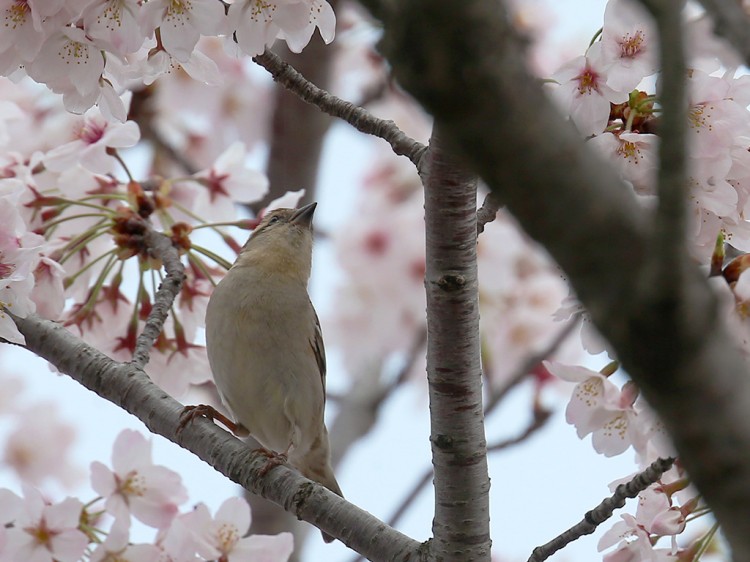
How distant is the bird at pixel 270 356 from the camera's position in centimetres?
375

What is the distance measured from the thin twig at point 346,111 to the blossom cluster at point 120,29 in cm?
10

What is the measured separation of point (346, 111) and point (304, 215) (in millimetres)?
1992

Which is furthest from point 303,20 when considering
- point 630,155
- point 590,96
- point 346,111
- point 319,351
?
point 319,351

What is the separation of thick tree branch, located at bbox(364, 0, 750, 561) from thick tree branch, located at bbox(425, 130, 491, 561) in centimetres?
97

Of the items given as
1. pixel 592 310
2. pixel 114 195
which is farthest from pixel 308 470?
pixel 592 310

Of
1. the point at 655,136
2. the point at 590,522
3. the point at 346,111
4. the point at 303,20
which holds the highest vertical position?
the point at 303,20

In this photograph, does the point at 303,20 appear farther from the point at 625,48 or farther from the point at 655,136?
the point at 655,136

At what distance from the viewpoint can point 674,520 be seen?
2318mm

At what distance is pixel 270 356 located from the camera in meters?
3.85

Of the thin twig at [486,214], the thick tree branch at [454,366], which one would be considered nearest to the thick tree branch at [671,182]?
the thick tree branch at [454,366]

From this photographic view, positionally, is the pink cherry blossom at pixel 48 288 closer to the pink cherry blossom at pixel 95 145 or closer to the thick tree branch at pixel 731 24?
the pink cherry blossom at pixel 95 145

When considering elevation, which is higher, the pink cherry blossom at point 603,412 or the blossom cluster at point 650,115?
the blossom cluster at point 650,115

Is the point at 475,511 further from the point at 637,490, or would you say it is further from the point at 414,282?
the point at 414,282

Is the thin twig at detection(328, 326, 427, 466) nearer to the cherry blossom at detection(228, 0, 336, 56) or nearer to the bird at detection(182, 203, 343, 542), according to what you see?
the bird at detection(182, 203, 343, 542)
